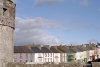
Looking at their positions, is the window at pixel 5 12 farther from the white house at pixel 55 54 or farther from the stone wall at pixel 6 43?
the white house at pixel 55 54

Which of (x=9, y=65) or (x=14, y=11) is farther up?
(x=14, y=11)

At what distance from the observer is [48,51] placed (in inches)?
2420

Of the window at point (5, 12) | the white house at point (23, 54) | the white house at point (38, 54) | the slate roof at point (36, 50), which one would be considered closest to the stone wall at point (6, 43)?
the window at point (5, 12)

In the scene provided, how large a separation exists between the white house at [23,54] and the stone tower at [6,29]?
137 feet

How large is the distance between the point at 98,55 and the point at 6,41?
70.1m

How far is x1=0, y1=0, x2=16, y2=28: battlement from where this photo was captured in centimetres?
1323

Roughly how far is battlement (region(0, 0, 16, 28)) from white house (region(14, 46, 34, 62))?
4180 cm

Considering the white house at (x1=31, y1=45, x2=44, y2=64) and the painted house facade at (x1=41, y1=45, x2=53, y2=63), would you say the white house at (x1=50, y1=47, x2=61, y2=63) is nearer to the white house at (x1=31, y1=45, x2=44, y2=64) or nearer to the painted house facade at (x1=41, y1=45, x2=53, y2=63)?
the painted house facade at (x1=41, y1=45, x2=53, y2=63)

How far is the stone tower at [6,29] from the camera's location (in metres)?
13.2

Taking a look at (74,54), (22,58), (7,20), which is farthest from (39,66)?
(74,54)

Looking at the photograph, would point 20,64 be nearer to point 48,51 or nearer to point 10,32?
point 10,32

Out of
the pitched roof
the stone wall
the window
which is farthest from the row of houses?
the window

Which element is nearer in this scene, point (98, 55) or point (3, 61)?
point (3, 61)

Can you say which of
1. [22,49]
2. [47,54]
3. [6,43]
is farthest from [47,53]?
[6,43]
